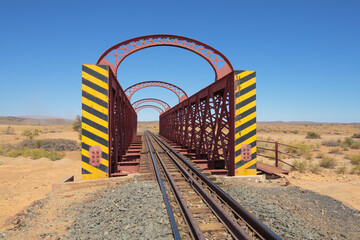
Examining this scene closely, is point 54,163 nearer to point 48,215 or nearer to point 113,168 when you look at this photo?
point 113,168

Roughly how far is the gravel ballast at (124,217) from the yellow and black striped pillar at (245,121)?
2.81 m

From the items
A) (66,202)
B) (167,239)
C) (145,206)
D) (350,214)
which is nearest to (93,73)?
(66,202)

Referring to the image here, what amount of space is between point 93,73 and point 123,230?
4.36 metres

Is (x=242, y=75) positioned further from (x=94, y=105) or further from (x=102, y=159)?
(x=102, y=159)

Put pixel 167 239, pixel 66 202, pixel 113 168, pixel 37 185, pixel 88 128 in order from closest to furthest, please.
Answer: pixel 167 239
pixel 66 202
pixel 88 128
pixel 113 168
pixel 37 185

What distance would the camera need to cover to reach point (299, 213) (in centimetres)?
408

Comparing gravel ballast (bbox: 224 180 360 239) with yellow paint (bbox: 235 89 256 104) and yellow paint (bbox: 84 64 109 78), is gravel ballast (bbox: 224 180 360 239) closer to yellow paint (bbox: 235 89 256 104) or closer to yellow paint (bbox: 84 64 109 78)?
yellow paint (bbox: 235 89 256 104)

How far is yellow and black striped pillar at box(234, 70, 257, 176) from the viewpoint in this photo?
249 inches

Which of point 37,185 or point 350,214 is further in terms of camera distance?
point 37,185

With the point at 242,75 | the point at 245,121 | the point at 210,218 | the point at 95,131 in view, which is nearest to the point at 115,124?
the point at 95,131

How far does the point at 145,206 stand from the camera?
4004 mm

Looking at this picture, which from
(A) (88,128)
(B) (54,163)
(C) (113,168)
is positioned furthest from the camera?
(B) (54,163)

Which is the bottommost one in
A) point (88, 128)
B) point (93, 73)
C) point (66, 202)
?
point (66, 202)

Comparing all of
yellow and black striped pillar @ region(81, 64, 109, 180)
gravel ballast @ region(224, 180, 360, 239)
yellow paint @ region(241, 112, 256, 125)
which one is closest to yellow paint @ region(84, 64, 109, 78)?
yellow and black striped pillar @ region(81, 64, 109, 180)
